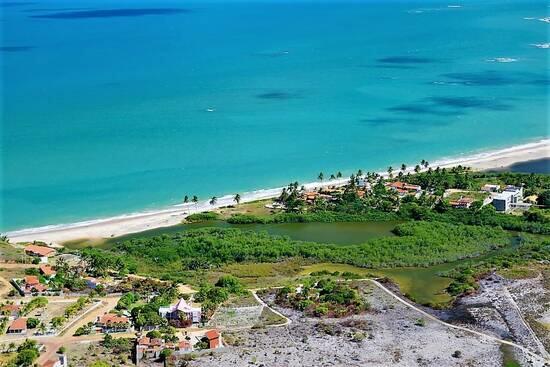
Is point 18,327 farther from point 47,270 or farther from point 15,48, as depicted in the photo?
point 15,48

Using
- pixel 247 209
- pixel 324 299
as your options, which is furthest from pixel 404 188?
pixel 324 299

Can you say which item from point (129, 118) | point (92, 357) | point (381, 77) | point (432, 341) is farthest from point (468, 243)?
point (381, 77)

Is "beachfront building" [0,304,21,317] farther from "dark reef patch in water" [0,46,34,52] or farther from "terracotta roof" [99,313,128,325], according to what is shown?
"dark reef patch in water" [0,46,34,52]

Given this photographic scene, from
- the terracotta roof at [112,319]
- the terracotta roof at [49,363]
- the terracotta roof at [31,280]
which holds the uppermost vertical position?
the terracotta roof at [31,280]

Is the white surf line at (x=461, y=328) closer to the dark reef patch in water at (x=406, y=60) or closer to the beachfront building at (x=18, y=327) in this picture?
the beachfront building at (x=18, y=327)

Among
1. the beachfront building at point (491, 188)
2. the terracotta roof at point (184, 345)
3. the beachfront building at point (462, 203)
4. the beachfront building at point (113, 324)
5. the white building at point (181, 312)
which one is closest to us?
the terracotta roof at point (184, 345)

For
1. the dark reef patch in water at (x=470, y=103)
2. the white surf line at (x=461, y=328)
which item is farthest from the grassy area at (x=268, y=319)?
the dark reef patch in water at (x=470, y=103)
